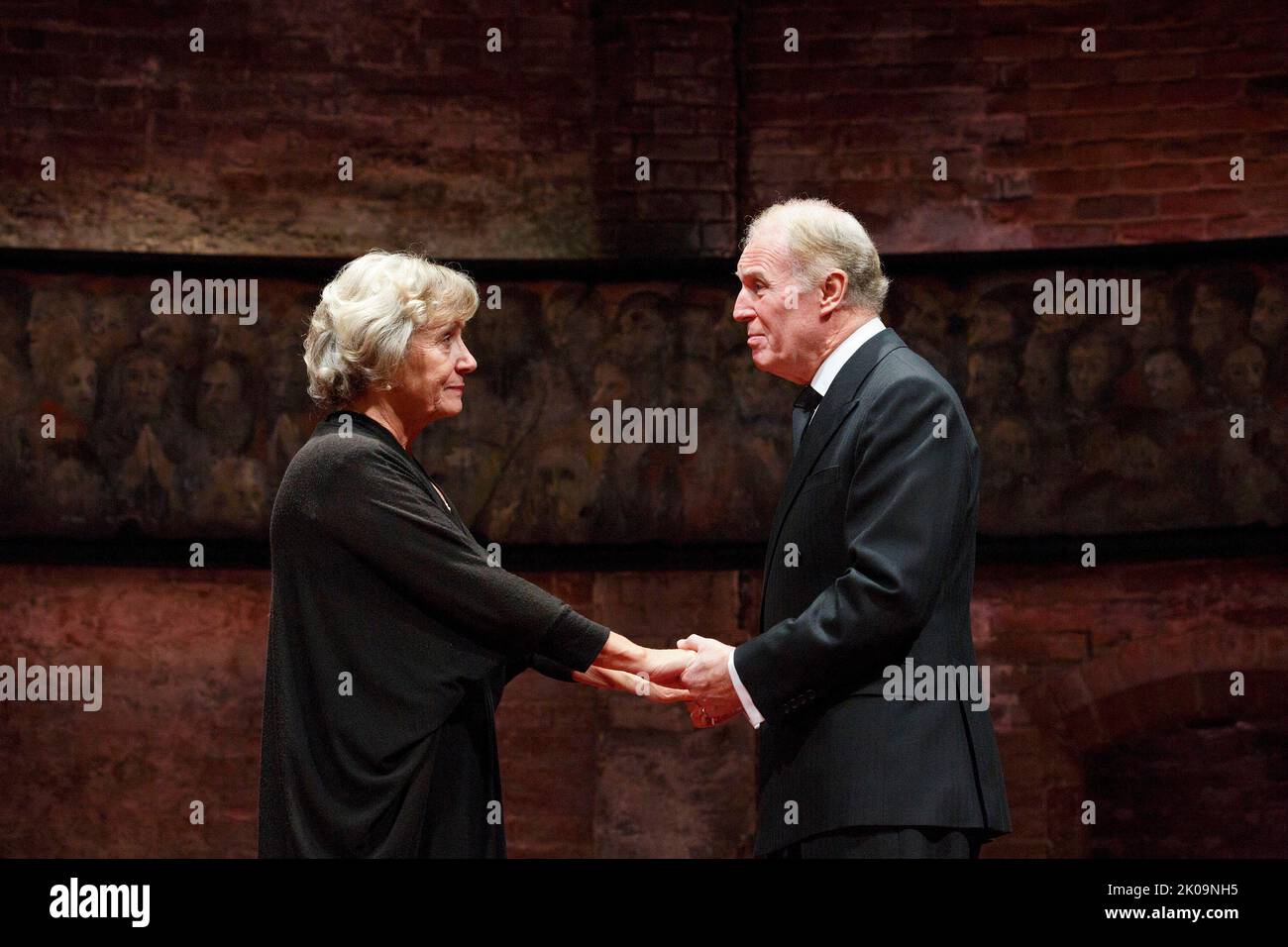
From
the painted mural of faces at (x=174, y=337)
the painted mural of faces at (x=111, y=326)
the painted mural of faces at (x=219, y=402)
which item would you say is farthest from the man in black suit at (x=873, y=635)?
the painted mural of faces at (x=111, y=326)

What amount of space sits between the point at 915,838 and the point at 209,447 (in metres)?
3.19

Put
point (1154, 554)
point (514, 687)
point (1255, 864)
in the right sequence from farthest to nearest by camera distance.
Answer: point (514, 687) < point (1154, 554) < point (1255, 864)

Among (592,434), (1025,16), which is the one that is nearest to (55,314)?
(592,434)

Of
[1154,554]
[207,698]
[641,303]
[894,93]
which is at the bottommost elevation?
[207,698]

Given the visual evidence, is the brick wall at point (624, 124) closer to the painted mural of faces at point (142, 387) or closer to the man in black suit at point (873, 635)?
the painted mural of faces at point (142, 387)

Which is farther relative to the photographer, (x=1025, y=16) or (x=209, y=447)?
(x=1025, y=16)

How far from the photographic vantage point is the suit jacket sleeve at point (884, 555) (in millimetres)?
2748

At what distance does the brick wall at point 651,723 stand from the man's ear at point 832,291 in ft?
7.30

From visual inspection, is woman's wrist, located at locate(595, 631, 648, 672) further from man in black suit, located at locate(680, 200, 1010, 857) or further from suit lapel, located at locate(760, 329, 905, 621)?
suit lapel, located at locate(760, 329, 905, 621)

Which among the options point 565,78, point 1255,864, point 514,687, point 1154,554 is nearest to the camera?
point 1255,864

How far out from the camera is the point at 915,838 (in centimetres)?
277

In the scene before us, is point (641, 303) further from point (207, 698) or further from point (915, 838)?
point (915, 838)

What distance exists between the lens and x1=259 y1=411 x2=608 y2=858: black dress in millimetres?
2830

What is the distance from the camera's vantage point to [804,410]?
3.17 m
